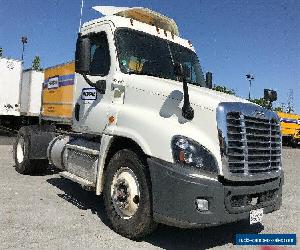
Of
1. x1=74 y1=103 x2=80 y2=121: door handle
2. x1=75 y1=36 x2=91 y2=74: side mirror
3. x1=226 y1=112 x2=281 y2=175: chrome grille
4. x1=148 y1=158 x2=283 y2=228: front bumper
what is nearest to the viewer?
x1=148 y1=158 x2=283 y2=228: front bumper

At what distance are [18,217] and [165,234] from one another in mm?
2144

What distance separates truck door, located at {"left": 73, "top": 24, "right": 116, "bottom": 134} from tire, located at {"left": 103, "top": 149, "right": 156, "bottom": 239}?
882 millimetres

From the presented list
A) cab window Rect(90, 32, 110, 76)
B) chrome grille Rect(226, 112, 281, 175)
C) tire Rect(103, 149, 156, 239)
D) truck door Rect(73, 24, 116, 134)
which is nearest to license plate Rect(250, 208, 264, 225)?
chrome grille Rect(226, 112, 281, 175)

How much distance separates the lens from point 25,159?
8.50m

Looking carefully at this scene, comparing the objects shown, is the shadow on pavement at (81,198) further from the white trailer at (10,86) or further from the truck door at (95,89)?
the white trailer at (10,86)

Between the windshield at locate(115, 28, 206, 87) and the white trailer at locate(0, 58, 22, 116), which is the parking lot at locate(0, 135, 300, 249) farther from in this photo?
the white trailer at locate(0, 58, 22, 116)

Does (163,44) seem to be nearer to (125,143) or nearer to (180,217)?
(125,143)

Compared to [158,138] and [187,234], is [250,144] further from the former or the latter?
[187,234]

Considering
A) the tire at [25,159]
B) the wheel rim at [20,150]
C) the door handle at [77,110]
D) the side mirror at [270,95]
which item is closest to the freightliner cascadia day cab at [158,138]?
the door handle at [77,110]

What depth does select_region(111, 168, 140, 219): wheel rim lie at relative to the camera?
4691mm

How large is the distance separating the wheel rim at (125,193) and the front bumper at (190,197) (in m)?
0.46

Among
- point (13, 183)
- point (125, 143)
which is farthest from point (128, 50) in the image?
point (13, 183)

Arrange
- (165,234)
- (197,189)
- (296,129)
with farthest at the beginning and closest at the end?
(296,129)
(165,234)
(197,189)

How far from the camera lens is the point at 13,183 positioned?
7.79 metres
